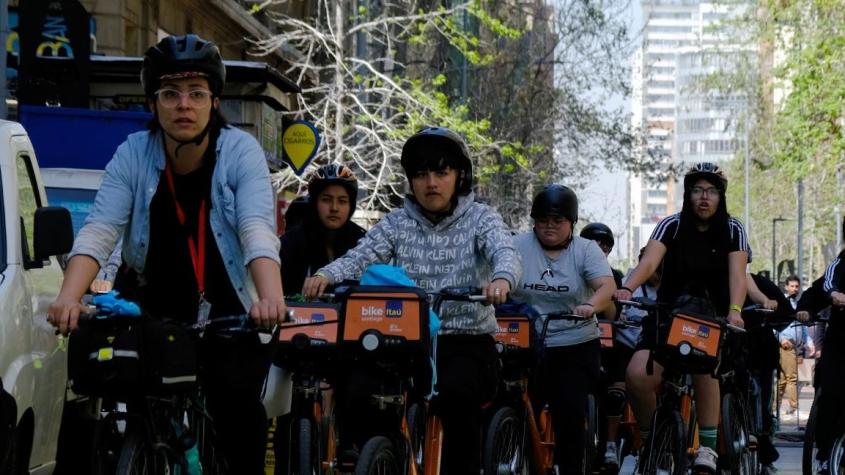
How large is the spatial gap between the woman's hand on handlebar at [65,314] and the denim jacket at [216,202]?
0.37 m

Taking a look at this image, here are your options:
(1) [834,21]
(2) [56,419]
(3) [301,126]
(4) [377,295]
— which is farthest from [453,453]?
(1) [834,21]

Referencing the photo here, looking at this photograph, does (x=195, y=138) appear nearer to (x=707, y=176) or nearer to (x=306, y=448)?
(x=306, y=448)

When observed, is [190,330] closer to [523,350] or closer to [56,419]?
[56,419]

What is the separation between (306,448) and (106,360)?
7.97ft

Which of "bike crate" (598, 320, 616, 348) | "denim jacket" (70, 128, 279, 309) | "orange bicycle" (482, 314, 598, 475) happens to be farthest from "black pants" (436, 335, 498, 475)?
"bike crate" (598, 320, 616, 348)

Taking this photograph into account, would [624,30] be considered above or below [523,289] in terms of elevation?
above

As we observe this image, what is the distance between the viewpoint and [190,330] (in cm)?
555

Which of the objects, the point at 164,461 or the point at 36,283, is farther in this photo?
the point at 36,283

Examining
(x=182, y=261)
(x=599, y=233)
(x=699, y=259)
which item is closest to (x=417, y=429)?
(x=182, y=261)

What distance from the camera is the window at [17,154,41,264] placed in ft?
24.9

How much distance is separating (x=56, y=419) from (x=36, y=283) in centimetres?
64

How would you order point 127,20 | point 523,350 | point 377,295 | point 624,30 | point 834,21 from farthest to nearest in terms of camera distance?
point 624,30 → point 834,21 → point 127,20 → point 523,350 → point 377,295

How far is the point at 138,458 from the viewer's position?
5.28 metres

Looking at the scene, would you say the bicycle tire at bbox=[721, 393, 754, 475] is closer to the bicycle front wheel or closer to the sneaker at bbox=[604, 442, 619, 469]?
the bicycle front wheel
